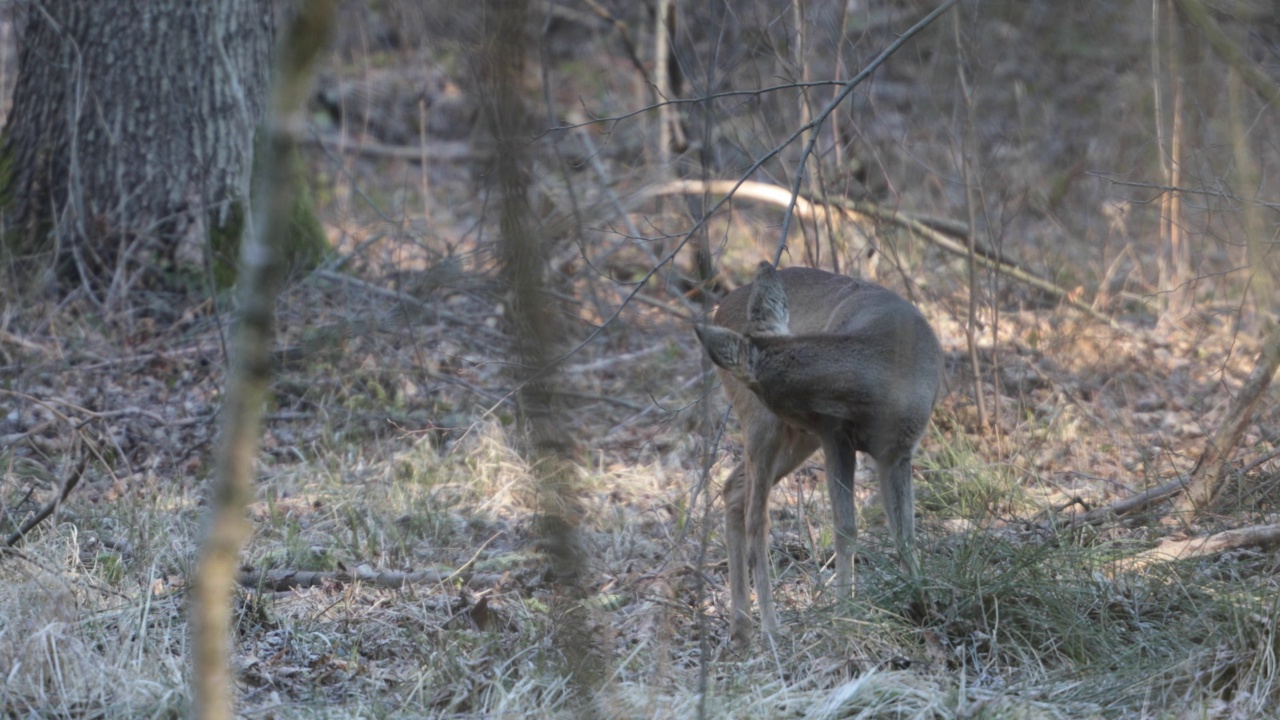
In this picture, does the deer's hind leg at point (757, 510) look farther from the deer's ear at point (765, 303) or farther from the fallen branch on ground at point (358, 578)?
the fallen branch on ground at point (358, 578)

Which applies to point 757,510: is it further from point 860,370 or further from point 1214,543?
point 1214,543

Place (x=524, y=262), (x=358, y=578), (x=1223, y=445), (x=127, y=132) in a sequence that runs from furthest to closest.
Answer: (x=127, y=132) < (x=1223, y=445) < (x=358, y=578) < (x=524, y=262)

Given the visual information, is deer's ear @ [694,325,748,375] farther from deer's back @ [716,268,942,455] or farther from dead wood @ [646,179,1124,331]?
dead wood @ [646,179,1124,331]

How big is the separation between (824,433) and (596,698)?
119cm

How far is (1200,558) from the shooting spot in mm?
4430

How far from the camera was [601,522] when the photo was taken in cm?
583

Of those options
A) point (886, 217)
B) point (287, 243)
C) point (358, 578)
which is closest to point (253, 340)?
point (358, 578)

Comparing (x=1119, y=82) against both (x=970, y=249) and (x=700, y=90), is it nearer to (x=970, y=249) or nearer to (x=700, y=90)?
(x=970, y=249)

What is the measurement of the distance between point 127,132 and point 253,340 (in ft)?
23.0

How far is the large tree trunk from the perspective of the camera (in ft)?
26.9

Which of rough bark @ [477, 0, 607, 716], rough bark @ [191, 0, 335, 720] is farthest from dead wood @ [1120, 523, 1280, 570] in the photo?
rough bark @ [191, 0, 335, 720]

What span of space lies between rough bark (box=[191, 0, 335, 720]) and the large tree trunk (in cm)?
641

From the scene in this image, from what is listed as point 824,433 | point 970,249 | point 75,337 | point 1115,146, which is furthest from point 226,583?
point 1115,146

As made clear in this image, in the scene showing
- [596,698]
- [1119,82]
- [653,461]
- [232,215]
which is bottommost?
[653,461]
